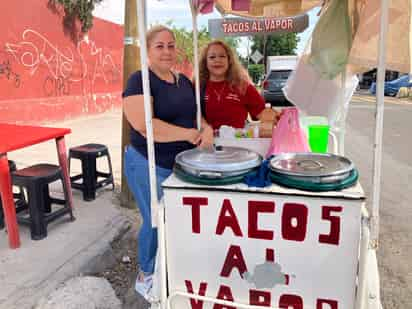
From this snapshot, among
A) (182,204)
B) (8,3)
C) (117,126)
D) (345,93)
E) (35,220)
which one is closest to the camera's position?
(182,204)

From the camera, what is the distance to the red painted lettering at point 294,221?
4.83 ft

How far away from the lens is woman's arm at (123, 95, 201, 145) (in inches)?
77.2

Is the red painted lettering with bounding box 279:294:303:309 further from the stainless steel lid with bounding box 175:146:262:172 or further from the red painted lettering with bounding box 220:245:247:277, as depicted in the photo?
the stainless steel lid with bounding box 175:146:262:172

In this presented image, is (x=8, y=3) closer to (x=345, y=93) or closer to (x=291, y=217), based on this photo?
(x=345, y=93)

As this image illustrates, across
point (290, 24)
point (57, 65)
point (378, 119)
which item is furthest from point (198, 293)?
point (57, 65)

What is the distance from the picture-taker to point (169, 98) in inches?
84.2

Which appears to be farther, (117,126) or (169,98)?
(117,126)

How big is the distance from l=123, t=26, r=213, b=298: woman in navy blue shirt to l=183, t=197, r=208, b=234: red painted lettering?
542mm

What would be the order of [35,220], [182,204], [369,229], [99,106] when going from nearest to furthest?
1. [369,229]
2. [182,204]
3. [35,220]
4. [99,106]

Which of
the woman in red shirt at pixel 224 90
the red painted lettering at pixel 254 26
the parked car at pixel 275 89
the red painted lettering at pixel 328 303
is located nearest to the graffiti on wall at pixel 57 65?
the parked car at pixel 275 89

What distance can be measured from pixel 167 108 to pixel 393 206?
129 inches

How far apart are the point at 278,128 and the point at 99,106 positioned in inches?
421

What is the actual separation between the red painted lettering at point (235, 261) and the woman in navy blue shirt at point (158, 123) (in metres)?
0.70

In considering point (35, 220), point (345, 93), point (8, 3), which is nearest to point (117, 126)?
point (8, 3)
